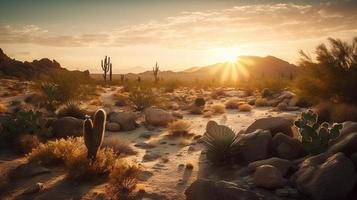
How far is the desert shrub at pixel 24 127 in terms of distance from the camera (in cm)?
1214

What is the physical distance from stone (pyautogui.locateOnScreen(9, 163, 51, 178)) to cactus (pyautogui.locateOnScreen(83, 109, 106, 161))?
3.89 feet

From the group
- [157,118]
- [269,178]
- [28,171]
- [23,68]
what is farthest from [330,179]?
[23,68]

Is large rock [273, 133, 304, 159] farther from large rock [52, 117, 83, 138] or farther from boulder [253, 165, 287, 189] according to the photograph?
large rock [52, 117, 83, 138]

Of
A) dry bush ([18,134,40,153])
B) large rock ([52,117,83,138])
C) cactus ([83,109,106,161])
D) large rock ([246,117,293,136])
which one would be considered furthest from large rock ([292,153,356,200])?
large rock ([52,117,83,138])

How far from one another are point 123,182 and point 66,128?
630cm

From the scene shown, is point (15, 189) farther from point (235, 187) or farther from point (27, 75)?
point (27, 75)

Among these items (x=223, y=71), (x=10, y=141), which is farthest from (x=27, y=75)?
(x=223, y=71)

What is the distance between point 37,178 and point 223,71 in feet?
527

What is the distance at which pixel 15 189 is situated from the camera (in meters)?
8.40

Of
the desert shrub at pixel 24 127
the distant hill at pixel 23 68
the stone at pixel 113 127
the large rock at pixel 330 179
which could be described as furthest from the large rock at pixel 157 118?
the distant hill at pixel 23 68

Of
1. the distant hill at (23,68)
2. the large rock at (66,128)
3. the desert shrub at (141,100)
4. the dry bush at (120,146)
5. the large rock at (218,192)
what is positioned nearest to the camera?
the large rock at (218,192)

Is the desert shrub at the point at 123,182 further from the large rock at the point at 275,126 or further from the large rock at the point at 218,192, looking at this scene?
the large rock at the point at 275,126

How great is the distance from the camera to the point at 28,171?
30.7 ft

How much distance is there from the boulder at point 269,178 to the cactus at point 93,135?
4190mm
